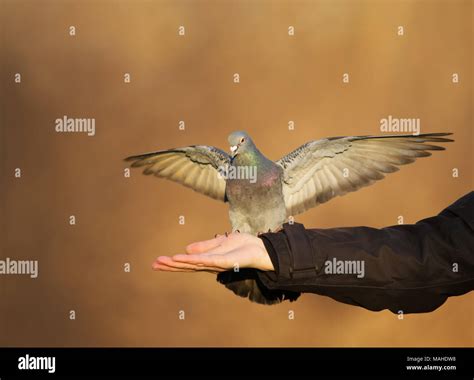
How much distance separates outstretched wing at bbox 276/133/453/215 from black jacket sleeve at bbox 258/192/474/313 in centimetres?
103

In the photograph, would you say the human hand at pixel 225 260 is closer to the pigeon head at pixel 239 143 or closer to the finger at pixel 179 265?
the finger at pixel 179 265

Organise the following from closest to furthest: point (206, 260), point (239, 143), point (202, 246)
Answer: point (206, 260)
point (202, 246)
point (239, 143)

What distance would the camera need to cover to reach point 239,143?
2.59 meters

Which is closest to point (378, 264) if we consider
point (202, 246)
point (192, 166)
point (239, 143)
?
point (202, 246)

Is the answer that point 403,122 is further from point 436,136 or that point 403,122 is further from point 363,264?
point 363,264

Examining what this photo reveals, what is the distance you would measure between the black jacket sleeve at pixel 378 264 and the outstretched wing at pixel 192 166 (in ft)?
4.87

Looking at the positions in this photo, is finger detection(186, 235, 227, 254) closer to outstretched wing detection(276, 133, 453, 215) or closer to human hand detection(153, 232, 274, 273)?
human hand detection(153, 232, 274, 273)

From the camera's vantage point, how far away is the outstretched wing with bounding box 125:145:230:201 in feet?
9.10

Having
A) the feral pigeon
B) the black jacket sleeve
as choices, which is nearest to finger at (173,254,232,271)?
the black jacket sleeve

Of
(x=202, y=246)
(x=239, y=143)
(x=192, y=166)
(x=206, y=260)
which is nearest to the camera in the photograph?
(x=206, y=260)

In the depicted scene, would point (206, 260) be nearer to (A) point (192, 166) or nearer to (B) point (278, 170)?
→ (B) point (278, 170)

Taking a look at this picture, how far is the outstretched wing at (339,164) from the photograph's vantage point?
7.88 ft

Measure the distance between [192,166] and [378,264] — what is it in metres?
1.70

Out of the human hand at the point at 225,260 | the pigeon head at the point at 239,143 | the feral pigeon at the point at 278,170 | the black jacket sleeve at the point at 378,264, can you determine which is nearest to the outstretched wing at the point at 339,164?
the feral pigeon at the point at 278,170
